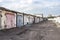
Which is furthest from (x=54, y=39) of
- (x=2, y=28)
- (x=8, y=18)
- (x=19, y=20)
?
(x=19, y=20)

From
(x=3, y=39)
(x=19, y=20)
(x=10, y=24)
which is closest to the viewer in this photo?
(x=3, y=39)

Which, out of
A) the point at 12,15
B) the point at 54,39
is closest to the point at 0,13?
the point at 12,15

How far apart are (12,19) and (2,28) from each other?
16.1 feet

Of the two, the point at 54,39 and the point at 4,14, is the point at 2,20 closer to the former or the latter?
the point at 4,14

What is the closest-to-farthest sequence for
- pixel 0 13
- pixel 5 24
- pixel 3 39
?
pixel 3 39 < pixel 0 13 < pixel 5 24

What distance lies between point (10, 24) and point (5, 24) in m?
2.22

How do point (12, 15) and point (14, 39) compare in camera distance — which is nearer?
point (14, 39)

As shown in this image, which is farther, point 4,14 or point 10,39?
point 4,14

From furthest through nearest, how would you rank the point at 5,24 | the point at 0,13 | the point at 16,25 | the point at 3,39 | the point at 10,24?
the point at 16,25 → the point at 10,24 → the point at 5,24 → the point at 0,13 → the point at 3,39

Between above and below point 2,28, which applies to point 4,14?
above

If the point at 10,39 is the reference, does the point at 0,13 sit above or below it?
above

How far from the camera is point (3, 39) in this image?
50.3 feet

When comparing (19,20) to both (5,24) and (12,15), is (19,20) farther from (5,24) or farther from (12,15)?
(5,24)

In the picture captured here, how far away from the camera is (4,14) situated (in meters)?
23.5
